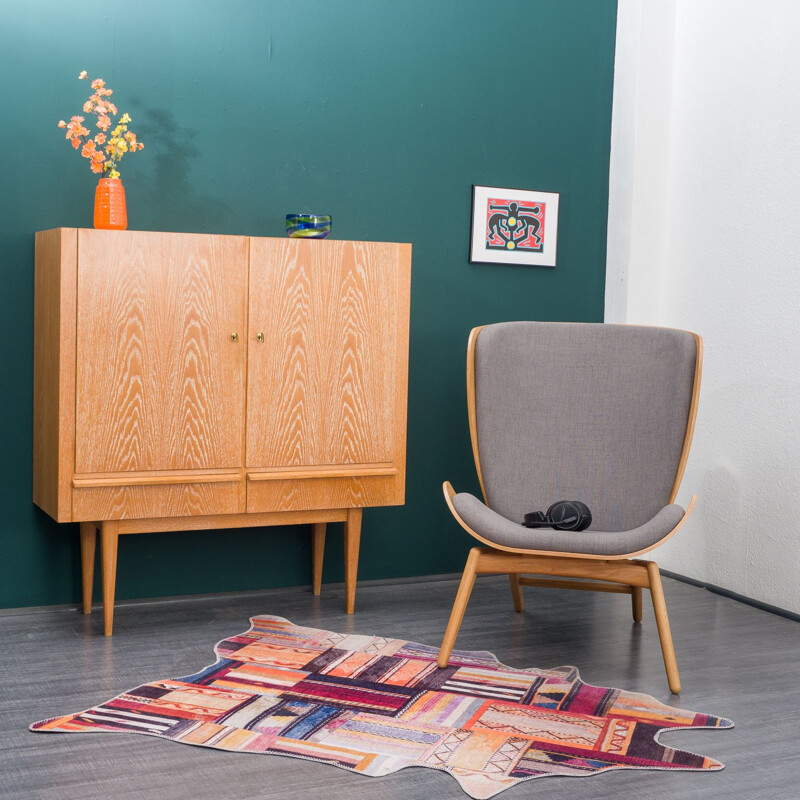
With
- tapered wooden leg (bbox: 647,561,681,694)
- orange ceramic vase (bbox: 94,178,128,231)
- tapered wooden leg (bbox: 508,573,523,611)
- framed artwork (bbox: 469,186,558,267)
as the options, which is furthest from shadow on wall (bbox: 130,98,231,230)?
tapered wooden leg (bbox: 647,561,681,694)

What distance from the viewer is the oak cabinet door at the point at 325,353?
10.3 feet

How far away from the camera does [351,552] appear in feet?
11.1

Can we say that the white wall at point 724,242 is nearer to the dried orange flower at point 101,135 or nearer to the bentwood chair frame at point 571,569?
the bentwood chair frame at point 571,569

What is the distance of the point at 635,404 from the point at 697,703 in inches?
39.1

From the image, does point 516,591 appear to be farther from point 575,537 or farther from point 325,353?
point 325,353

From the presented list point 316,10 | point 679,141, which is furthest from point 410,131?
point 679,141

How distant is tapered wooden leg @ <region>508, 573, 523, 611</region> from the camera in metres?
3.38

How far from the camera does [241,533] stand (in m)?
3.59

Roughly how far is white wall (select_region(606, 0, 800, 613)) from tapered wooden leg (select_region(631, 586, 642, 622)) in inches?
23.5

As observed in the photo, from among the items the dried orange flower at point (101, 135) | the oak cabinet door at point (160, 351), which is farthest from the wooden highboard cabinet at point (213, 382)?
the dried orange flower at point (101, 135)

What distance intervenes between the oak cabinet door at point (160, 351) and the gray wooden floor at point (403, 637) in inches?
22.3

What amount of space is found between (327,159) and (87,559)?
165 cm

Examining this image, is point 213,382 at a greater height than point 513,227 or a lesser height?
lesser

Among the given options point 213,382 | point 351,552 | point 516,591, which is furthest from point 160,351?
point 516,591
